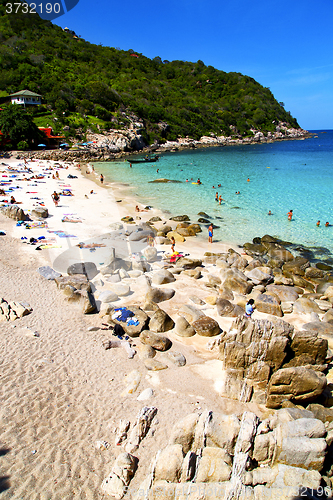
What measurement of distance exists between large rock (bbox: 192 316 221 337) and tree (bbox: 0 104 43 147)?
57.1 m

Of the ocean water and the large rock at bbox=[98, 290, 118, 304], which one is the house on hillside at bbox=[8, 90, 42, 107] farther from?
the large rock at bbox=[98, 290, 118, 304]

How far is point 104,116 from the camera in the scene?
260 feet

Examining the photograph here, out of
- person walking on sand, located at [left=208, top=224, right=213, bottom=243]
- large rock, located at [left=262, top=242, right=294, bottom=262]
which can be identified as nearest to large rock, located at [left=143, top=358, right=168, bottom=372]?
large rock, located at [left=262, top=242, right=294, bottom=262]

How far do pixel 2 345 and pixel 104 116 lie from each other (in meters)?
81.5

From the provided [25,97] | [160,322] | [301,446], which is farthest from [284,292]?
[25,97]

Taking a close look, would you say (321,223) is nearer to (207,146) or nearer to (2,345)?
(2,345)

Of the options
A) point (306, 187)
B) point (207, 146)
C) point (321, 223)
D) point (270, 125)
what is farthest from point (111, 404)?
point (270, 125)

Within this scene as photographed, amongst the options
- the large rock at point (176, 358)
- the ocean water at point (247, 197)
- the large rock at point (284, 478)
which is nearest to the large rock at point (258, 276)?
the ocean water at point (247, 197)

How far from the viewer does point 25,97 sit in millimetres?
70312

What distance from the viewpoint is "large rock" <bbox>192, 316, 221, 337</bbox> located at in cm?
1023

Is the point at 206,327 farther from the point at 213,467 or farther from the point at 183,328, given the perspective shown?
the point at 213,467

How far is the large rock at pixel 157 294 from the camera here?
1200 centimetres

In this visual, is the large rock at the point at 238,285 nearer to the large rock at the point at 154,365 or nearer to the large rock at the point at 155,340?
the large rock at the point at 155,340

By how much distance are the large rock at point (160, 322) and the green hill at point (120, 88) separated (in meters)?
66.7
